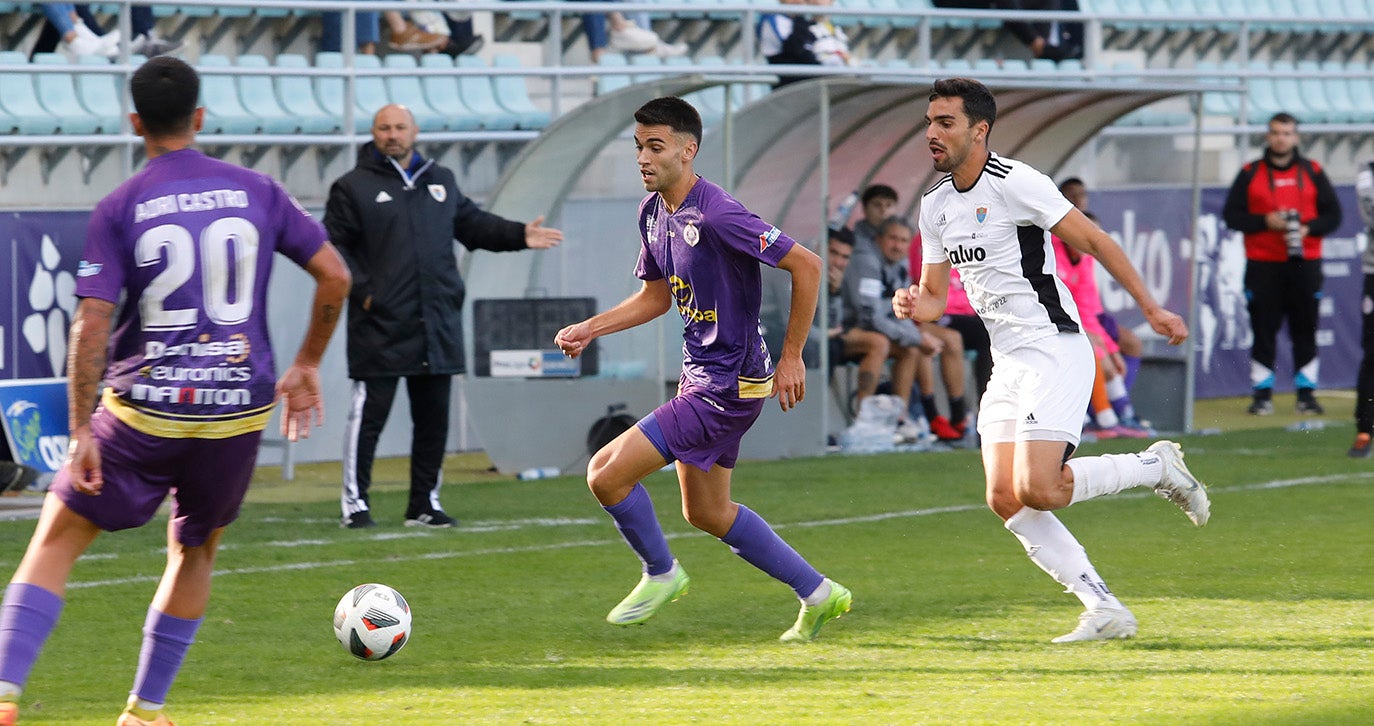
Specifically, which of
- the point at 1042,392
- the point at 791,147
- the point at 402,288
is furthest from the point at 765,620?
the point at 791,147

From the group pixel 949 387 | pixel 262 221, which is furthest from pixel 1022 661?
pixel 949 387

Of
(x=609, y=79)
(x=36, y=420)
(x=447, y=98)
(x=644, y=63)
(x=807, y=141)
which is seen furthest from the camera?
(x=644, y=63)

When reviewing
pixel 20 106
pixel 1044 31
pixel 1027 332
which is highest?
pixel 1044 31

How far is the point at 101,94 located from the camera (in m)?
13.2

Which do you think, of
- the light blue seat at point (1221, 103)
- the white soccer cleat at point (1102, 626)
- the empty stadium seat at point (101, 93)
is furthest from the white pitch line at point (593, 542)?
the light blue seat at point (1221, 103)

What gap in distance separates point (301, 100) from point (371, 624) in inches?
344

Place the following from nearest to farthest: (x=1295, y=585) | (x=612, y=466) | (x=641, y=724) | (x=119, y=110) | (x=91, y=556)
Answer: (x=641, y=724), (x=612, y=466), (x=1295, y=585), (x=91, y=556), (x=119, y=110)

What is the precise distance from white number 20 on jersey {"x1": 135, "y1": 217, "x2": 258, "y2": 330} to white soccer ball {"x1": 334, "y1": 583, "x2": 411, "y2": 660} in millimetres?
1513

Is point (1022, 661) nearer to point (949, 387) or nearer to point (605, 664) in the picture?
point (605, 664)

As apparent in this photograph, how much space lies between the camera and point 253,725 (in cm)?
534

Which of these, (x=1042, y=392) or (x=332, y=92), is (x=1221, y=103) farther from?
(x=1042, y=392)

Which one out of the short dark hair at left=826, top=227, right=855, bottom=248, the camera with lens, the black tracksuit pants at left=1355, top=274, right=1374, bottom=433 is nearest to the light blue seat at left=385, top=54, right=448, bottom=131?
the short dark hair at left=826, top=227, right=855, bottom=248

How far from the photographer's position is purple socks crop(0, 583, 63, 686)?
4836 mm

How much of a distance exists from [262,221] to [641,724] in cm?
167
